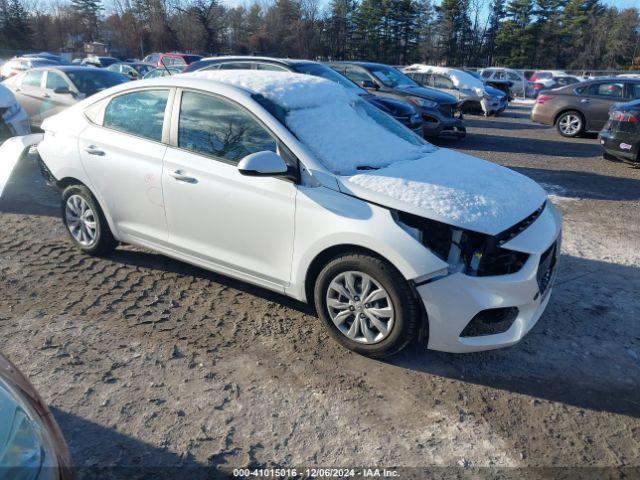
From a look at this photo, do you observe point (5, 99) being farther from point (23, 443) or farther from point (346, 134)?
point (23, 443)

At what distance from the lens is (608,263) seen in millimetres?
5027

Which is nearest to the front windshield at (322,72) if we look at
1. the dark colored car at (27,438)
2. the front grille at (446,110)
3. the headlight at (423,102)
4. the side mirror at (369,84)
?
the headlight at (423,102)

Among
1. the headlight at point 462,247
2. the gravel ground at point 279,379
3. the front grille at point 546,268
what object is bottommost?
the gravel ground at point 279,379

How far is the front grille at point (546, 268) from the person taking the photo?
3273 mm

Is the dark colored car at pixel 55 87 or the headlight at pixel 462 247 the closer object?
the headlight at pixel 462 247

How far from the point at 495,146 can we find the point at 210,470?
10.9 m

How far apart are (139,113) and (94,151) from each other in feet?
1.74

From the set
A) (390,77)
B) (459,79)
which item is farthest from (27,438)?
(459,79)

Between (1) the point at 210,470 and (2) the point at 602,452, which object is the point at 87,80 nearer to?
(1) the point at 210,470

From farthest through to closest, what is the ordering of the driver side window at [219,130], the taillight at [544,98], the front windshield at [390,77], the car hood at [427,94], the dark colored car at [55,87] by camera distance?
the taillight at [544,98] → the front windshield at [390,77] → the car hood at [427,94] → the dark colored car at [55,87] → the driver side window at [219,130]

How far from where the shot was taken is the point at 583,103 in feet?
42.8

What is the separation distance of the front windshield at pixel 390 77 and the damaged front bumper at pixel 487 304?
32.4ft

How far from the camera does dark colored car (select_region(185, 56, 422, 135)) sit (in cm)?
955

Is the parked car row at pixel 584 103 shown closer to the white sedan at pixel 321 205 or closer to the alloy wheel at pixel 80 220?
the white sedan at pixel 321 205
